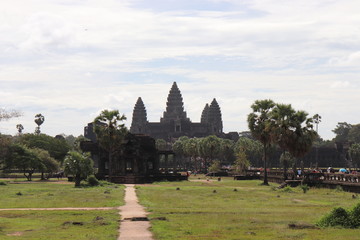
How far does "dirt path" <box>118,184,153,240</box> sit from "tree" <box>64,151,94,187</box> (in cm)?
3528

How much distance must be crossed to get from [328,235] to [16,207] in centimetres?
2387

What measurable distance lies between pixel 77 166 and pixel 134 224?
47.6m

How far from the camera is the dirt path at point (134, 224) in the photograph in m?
28.9

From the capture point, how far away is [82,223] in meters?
34.1

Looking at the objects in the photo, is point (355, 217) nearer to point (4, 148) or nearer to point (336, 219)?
point (336, 219)

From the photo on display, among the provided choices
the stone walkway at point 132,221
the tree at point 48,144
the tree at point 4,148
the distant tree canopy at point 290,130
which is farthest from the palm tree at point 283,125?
the tree at point 48,144

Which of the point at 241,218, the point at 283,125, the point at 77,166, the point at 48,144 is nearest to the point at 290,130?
the point at 283,125

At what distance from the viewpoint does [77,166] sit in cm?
8006

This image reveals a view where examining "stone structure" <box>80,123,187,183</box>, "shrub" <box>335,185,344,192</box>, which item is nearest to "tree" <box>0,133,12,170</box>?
"stone structure" <box>80,123,187,183</box>

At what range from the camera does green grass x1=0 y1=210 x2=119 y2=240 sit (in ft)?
96.2

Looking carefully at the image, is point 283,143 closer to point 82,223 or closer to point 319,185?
point 319,185

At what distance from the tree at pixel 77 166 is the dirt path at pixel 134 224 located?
35.3 metres

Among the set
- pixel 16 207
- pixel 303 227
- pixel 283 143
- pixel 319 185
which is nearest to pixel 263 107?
pixel 283 143

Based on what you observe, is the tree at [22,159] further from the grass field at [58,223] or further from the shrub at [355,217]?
the shrub at [355,217]
